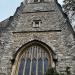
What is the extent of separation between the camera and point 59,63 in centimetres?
1019

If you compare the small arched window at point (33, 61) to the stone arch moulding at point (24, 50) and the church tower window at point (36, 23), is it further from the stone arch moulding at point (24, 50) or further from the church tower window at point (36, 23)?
the church tower window at point (36, 23)

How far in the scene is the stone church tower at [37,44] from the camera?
10.3m

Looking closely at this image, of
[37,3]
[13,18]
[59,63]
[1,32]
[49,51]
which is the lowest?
[59,63]

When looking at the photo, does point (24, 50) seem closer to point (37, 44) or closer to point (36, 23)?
point (37, 44)

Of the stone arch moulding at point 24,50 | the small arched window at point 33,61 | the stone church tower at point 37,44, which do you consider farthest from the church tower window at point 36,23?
the small arched window at point 33,61

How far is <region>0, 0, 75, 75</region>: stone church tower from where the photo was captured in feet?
33.9

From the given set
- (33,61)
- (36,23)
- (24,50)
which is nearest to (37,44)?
(24,50)

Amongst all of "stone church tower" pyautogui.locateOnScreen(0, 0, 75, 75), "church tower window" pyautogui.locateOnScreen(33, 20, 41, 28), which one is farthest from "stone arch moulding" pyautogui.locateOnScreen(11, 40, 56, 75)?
"church tower window" pyautogui.locateOnScreen(33, 20, 41, 28)

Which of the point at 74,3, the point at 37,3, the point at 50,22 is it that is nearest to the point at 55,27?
the point at 50,22

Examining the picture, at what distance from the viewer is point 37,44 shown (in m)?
11.5

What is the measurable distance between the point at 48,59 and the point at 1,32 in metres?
3.27

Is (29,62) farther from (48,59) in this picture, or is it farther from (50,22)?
(50,22)

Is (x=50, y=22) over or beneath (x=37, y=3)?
beneath

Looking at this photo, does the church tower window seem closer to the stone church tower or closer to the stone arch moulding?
the stone church tower
